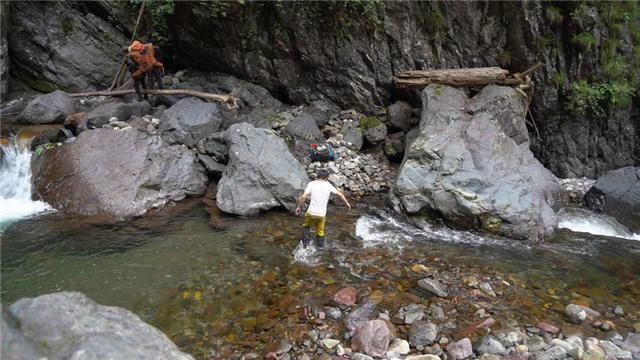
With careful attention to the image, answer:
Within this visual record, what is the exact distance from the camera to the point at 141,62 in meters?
13.2

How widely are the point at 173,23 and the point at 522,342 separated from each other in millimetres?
15101

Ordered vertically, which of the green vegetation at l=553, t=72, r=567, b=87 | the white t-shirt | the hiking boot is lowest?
the hiking boot

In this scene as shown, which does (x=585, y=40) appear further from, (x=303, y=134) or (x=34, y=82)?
(x=34, y=82)

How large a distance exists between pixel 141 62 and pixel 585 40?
539 inches

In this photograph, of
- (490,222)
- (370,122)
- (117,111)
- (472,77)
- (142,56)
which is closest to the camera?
(490,222)

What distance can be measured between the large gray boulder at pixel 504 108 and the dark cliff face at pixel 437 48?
151 cm

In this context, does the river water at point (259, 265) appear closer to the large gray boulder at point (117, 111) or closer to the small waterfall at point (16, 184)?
the small waterfall at point (16, 184)

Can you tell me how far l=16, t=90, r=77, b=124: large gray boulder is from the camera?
1305cm

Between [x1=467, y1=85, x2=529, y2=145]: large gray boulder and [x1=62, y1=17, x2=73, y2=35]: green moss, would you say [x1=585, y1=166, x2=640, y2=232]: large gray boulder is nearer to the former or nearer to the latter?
[x1=467, y1=85, x2=529, y2=145]: large gray boulder

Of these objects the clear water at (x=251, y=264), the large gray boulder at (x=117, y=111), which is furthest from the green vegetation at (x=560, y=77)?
the large gray boulder at (x=117, y=111)

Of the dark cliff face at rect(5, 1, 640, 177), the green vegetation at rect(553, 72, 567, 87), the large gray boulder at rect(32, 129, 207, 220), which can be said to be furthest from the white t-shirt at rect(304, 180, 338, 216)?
the green vegetation at rect(553, 72, 567, 87)

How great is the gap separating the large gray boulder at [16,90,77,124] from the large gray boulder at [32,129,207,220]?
2.97m

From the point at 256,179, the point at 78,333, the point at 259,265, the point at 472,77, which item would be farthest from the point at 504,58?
the point at 78,333

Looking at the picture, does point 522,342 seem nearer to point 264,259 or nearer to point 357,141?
point 264,259
